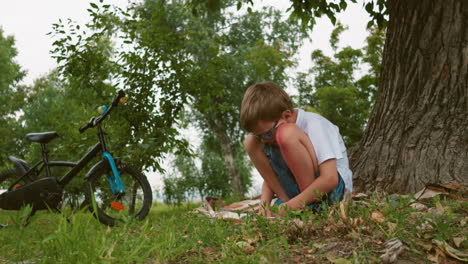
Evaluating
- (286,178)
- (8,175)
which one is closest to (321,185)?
(286,178)

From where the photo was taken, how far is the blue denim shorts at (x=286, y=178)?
3457 millimetres

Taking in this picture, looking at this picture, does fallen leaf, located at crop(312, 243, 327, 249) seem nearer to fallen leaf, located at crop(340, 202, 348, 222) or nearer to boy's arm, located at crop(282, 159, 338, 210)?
fallen leaf, located at crop(340, 202, 348, 222)

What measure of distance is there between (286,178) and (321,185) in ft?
1.59

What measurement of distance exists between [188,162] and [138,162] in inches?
818

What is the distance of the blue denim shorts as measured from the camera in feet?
11.3

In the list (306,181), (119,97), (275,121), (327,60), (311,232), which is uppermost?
(327,60)

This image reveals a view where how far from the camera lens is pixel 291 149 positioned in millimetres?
3158

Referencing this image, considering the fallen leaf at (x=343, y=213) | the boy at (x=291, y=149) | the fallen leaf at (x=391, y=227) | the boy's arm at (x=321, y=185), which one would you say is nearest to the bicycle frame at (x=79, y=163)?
the boy at (x=291, y=149)

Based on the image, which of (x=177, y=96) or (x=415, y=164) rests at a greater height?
(x=177, y=96)

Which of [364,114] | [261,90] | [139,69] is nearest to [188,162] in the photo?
[364,114]

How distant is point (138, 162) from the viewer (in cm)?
710

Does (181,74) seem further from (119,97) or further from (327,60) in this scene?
(327,60)

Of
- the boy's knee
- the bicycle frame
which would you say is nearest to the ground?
the boy's knee

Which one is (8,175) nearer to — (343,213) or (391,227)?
(343,213)
